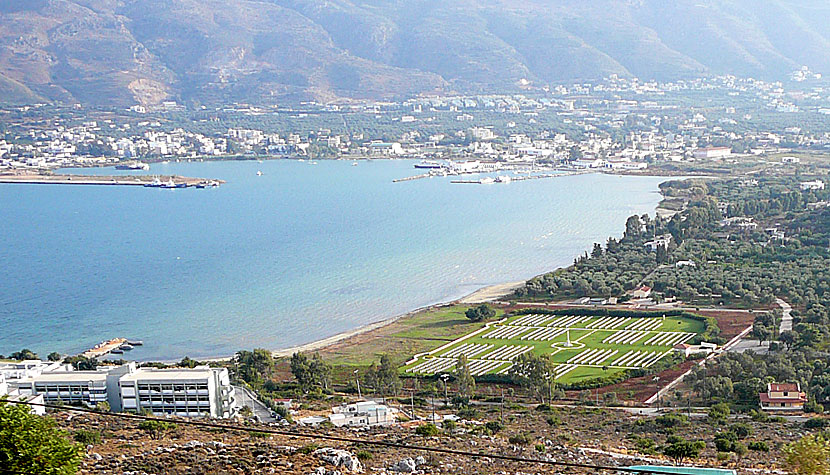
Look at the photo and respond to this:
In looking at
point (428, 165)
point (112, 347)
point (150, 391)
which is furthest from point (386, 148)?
point (150, 391)

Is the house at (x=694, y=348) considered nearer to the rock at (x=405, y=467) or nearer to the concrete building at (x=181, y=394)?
the concrete building at (x=181, y=394)

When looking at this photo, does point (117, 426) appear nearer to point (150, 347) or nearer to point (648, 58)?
point (150, 347)

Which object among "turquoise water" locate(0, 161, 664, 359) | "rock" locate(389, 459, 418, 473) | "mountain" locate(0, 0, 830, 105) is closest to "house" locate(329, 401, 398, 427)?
"rock" locate(389, 459, 418, 473)

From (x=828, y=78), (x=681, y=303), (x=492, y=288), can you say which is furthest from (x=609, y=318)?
(x=828, y=78)

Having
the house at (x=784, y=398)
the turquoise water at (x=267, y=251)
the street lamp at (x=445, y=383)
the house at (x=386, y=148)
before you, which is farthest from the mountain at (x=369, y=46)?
the house at (x=784, y=398)

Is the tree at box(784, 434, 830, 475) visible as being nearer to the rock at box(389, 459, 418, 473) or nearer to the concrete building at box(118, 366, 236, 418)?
the rock at box(389, 459, 418, 473)
